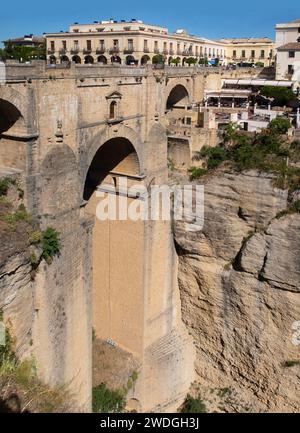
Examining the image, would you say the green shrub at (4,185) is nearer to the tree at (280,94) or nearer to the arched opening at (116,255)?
the arched opening at (116,255)

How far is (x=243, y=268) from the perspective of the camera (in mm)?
15977

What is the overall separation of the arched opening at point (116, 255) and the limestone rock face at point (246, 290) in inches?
81.1

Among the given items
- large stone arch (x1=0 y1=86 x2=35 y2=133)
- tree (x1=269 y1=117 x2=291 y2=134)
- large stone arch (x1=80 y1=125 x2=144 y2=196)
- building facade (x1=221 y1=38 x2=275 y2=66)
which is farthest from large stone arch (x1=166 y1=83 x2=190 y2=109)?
building facade (x1=221 y1=38 x2=275 y2=66)

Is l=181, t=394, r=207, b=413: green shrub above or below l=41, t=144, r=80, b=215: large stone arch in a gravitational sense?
below

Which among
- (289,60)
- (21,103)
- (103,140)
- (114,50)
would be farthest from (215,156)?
(114,50)

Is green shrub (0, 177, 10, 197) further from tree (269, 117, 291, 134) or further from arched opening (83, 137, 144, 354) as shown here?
tree (269, 117, 291, 134)

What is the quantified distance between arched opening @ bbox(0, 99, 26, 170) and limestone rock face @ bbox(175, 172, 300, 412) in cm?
706

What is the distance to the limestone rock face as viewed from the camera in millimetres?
15383

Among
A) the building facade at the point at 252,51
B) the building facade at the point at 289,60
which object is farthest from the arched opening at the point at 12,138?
the building facade at the point at 252,51

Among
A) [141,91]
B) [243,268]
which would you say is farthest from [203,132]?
[243,268]

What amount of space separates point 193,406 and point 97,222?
7.16m

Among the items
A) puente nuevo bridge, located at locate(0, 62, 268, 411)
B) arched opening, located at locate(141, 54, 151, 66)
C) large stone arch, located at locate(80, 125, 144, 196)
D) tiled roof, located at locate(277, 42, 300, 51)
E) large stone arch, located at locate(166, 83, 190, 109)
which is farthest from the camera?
arched opening, located at locate(141, 54, 151, 66)

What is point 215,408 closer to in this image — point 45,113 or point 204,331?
point 204,331

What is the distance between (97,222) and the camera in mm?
16031
